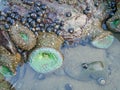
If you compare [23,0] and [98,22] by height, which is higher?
[23,0]

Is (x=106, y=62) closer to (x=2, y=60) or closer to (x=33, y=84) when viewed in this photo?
(x=33, y=84)

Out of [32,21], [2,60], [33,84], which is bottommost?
[33,84]

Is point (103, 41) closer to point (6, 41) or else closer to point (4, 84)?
point (6, 41)

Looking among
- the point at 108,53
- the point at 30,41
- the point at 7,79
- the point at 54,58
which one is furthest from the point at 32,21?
the point at 108,53

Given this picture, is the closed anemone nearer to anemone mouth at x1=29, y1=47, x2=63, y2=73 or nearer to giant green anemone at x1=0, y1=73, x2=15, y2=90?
anemone mouth at x1=29, y1=47, x2=63, y2=73

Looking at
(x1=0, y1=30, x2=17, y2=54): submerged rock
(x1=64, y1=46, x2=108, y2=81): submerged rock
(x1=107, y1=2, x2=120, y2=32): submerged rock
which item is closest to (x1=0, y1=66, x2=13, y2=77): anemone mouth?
(x1=0, y1=30, x2=17, y2=54): submerged rock

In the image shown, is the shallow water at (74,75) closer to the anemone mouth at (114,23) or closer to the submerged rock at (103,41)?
the submerged rock at (103,41)
